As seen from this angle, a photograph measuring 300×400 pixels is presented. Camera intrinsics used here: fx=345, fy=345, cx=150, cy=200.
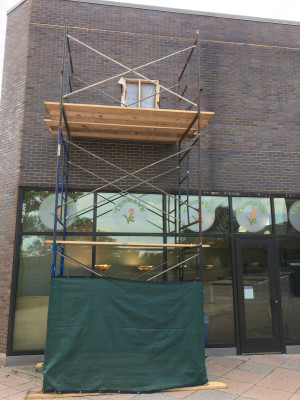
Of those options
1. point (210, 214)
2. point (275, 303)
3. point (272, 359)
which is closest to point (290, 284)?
point (275, 303)

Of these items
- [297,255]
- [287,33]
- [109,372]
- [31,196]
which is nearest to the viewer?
[109,372]

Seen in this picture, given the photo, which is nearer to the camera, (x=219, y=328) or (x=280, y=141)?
(x=219, y=328)

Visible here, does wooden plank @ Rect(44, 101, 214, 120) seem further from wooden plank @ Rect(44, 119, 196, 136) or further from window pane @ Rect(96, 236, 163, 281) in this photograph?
window pane @ Rect(96, 236, 163, 281)

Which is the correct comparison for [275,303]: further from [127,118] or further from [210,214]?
[127,118]

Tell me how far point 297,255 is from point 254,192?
6.15ft

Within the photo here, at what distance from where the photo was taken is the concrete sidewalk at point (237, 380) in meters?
5.39

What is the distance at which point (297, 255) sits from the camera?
8.49 metres

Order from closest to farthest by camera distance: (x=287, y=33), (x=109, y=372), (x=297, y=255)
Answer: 1. (x=109, y=372)
2. (x=297, y=255)
3. (x=287, y=33)

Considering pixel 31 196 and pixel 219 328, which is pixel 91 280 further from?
pixel 219 328

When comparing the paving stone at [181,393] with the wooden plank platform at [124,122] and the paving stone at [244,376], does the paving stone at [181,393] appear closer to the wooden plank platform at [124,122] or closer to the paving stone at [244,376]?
the paving stone at [244,376]

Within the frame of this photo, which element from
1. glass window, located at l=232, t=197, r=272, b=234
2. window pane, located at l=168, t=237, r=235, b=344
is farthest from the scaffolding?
glass window, located at l=232, t=197, r=272, b=234

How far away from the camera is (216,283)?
8047 mm

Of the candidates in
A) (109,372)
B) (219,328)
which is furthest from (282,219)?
(109,372)

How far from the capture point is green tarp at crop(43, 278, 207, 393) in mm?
5512
